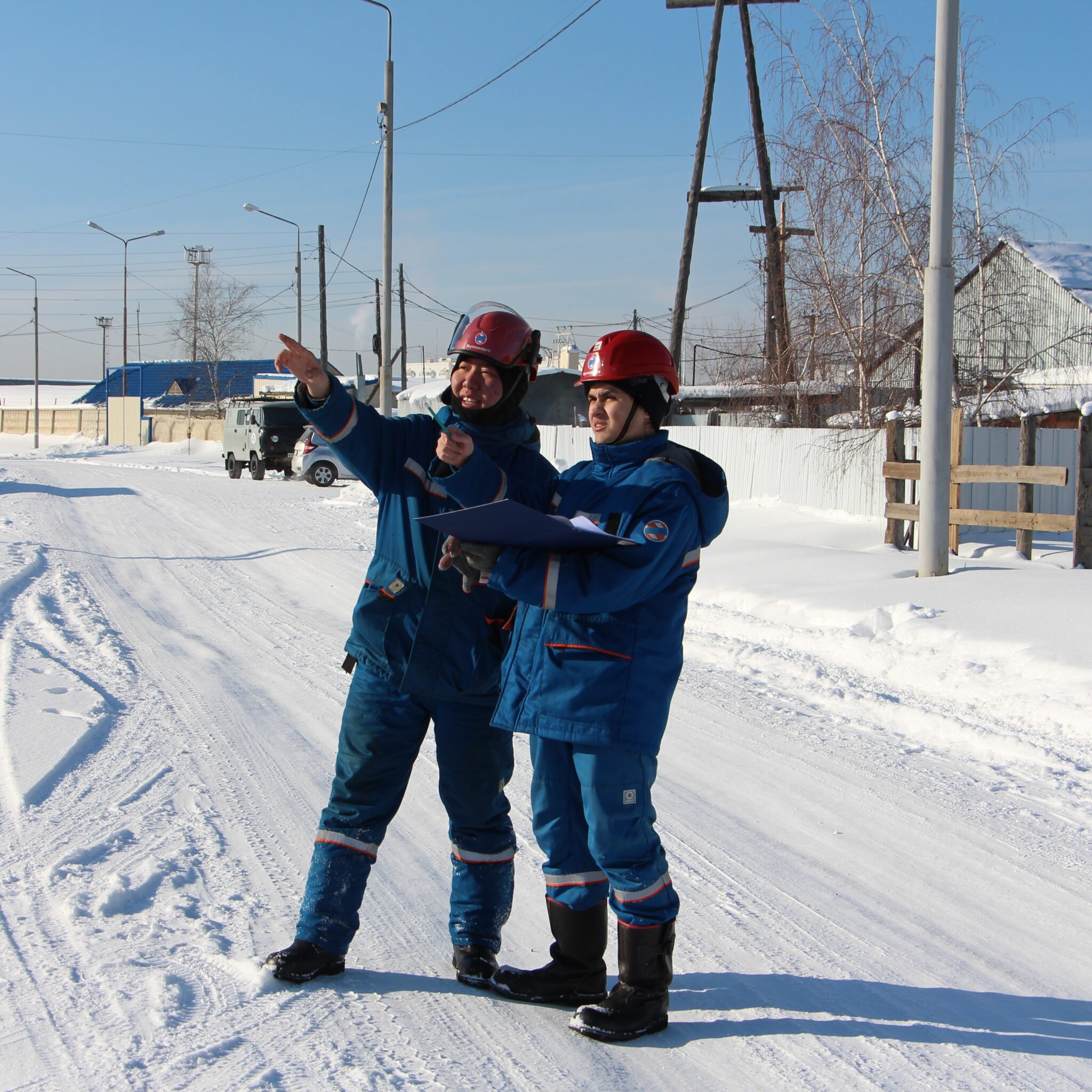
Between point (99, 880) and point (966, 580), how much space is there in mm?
8032

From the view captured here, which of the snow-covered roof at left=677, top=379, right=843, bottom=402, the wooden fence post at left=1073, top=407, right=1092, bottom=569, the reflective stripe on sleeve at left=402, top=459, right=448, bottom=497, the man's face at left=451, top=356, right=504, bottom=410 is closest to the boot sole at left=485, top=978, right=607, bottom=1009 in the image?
the reflective stripe on sleeve at left=402, top=459, right=448, bottom=497

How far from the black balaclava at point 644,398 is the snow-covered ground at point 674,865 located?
1.65m

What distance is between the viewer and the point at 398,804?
10.5 feet

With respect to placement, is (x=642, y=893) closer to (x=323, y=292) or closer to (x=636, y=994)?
(x=636, y=994)

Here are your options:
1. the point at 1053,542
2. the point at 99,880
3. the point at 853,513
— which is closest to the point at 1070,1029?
the point at 99,880

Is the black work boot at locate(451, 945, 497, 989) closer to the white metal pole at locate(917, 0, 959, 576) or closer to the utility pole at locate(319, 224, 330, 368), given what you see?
the white metal pole at locate(917, 0, 959, 576)

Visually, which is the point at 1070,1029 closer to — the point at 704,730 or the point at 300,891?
the point at 300,891

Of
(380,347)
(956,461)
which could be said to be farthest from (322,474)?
(956,461)

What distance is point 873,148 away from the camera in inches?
583

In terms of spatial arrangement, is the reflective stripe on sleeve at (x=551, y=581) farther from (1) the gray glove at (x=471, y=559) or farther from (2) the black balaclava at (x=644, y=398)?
(2) the black balaclava at (x=644, y=398)

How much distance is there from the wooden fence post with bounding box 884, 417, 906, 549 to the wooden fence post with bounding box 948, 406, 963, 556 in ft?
1.93

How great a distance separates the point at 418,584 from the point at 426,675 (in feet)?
0.87

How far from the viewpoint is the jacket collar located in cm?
289

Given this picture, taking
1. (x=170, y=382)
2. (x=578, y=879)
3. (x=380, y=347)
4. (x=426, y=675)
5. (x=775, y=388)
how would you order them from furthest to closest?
1. (x=170, y=382)
2. (x=380, y=347)
3. (x=775, y=388)
4. (x=426, y=675)
5. (x=578, y=879)
